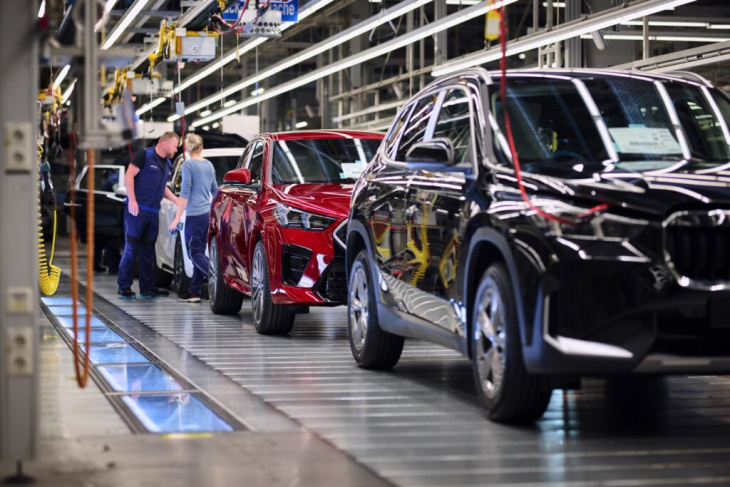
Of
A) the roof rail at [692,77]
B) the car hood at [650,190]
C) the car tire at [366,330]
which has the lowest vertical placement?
the car tire at [366,330]

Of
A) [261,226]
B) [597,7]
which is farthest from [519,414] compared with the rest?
[597,7]

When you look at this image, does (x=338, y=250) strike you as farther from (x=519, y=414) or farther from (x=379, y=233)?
(x=519, y=414)

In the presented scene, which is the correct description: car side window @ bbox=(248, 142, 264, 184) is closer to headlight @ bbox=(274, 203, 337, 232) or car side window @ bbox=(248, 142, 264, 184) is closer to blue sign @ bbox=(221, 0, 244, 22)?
headlight @ bbox=(274, 203, 337, 232)

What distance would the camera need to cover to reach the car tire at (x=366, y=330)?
8.28 meters

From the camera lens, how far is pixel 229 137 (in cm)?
1898

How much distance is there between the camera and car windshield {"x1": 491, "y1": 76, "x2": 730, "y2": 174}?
657cm

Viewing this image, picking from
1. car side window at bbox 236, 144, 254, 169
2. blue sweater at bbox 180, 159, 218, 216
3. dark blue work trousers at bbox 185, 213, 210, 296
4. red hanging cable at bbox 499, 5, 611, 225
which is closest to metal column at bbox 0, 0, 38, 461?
red hanging cable at bbox 499, 5, 611, 225

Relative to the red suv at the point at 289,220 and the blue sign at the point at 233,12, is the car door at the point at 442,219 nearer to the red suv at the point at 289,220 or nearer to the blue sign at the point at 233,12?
the red suv at the point at 289,220

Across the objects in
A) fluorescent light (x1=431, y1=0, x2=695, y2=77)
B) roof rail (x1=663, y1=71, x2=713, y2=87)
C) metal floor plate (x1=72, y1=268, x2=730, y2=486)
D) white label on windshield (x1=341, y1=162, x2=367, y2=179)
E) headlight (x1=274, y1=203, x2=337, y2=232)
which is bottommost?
metal floor plate (x1=72, y1=268, x2=730, y2=486)

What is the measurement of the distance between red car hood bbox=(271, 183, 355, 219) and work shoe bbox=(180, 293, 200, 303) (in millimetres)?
3751

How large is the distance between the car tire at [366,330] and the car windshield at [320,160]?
237cm

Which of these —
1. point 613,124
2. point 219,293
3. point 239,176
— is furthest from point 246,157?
point 613,124

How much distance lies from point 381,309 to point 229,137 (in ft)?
37.2

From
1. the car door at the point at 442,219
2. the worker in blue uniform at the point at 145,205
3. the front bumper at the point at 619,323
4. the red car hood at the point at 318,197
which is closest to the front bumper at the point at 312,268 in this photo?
the red car hood at the point at 318,197
